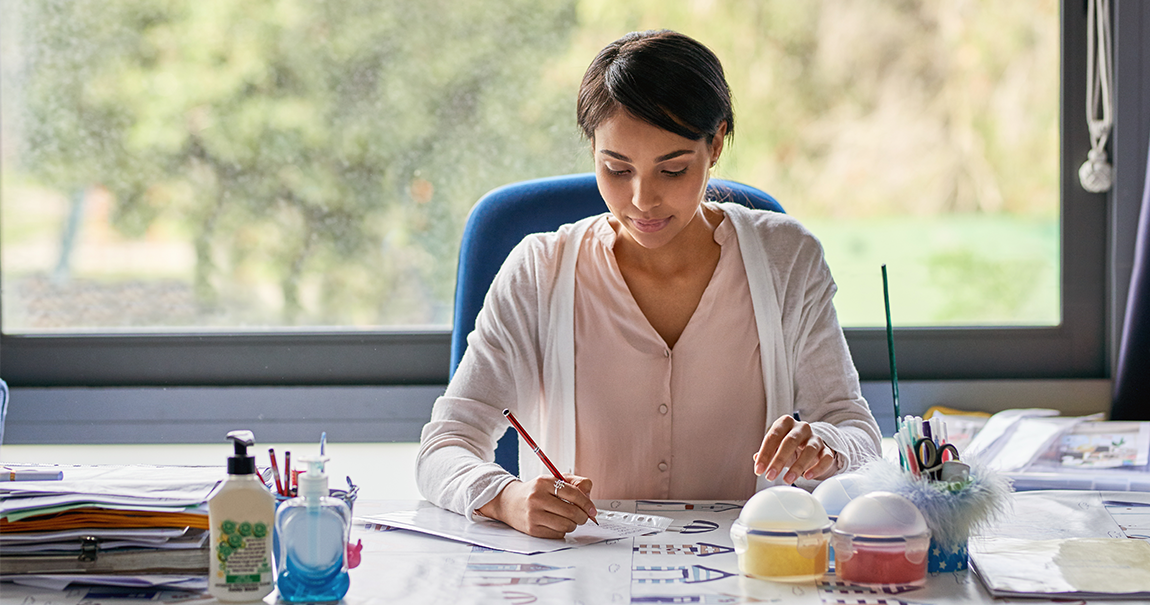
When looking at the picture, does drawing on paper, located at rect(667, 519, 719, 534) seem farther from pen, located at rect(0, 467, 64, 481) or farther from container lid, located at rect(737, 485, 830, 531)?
pen, located at rect(0, 467, 64, 481)

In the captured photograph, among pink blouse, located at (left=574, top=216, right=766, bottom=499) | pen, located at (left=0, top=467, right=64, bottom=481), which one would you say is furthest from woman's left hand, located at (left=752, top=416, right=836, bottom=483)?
pen, located at (left=0, top=467, right=64, bottom=481)

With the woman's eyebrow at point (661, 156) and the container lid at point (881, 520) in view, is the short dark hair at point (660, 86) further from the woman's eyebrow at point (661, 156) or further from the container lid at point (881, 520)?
the container lid at point (881, 520)

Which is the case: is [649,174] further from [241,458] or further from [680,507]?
[241,458]

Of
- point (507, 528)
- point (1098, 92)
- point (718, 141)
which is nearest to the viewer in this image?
point (507, 528)

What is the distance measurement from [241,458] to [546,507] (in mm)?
320

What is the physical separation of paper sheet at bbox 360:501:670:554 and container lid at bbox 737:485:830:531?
0.18 m

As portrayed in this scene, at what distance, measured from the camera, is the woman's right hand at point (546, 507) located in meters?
1.03

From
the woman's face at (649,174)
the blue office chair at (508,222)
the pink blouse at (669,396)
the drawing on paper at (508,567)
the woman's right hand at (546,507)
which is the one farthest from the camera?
the blue office chair at (508,222)

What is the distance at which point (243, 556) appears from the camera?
83 cm

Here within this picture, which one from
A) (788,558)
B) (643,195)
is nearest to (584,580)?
(788,558)

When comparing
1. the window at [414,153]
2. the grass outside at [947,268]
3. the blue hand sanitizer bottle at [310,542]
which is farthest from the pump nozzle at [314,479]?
the grass outside at [947,268]

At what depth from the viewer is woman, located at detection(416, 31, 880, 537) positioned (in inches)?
52.7

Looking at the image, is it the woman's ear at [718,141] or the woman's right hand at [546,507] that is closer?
the woman's right hand at [546,507]

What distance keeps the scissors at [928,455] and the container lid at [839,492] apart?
0.18 feet
